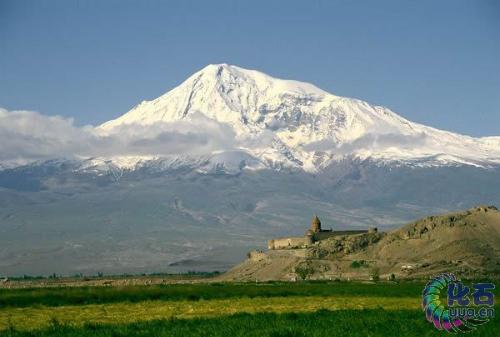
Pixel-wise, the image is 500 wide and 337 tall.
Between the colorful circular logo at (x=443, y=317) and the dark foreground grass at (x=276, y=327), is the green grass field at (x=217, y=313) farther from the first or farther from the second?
the colorful circular logo at (x=443, y=317)

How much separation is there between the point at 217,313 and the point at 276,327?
814cm

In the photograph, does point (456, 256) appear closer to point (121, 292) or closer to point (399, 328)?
point (121, 292)

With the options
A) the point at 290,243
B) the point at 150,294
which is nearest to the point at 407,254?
the point at 290,243

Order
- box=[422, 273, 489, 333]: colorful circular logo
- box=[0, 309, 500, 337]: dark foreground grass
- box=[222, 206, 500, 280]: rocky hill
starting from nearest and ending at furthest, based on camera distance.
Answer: box=[0, 309, 500, 337]: dark foreground grass → box=[422, 273, 489, 333]: colorful circular logo → box=[222, 206, 500, 280]: rocky hill

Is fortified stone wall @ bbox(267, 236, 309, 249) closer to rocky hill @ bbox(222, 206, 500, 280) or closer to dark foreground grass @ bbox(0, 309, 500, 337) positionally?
rocky hill @ bbox(222, 206, 500, 280)

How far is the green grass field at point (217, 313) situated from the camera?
3170cm

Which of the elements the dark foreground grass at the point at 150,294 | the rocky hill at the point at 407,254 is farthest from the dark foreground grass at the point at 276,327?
the rocky hill at the point at 407,254

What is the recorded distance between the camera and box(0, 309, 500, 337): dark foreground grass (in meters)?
30.8

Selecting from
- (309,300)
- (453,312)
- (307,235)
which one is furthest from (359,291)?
(307,235)

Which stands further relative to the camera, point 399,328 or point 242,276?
point 242,276

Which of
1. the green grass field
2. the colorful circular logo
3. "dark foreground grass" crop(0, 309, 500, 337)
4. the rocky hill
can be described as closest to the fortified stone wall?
the rocky hill

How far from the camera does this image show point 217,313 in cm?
4009

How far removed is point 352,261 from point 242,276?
53.3 feet

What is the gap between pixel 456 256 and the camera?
107375mm
